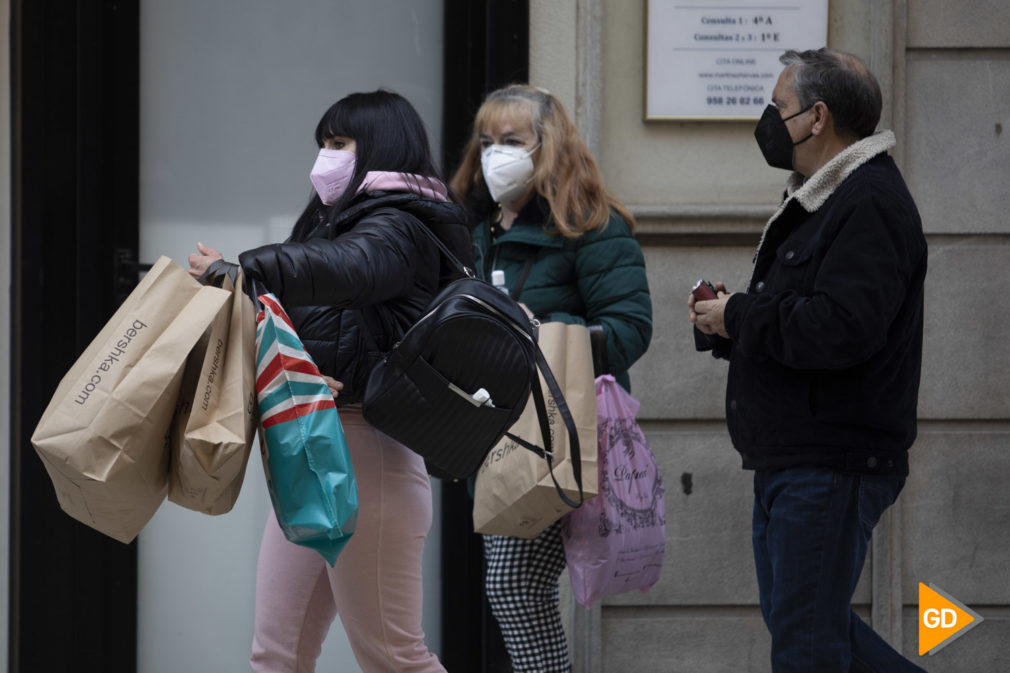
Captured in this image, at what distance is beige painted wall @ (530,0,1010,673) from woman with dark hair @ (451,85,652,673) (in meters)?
0.63

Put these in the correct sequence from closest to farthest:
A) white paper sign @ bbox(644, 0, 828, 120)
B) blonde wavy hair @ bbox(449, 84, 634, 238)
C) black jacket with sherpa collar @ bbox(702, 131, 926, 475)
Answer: black jacket with sherpa collar @ bbox(702, 131, 926, 475) < blonde wavy hair @ bbox(449, 84, 634, 238) < white paper sign @ bbox(644, 0, 828, 120)

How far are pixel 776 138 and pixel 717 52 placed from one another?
1.39 metres

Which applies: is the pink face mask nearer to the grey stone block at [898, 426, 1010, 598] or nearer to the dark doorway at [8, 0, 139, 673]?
the dark doorway at [8, 0, 139, 673]

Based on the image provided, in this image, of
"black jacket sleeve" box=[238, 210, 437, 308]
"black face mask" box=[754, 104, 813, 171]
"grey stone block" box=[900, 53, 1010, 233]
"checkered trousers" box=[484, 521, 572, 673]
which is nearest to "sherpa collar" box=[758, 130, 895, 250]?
"black face mask" box=[754, 104, 813, 171]

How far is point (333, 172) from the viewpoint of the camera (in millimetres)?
2811

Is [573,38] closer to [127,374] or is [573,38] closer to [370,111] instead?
[370,111]

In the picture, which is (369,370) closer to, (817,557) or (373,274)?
(373,274)

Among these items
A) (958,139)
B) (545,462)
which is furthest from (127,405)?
(958,139)

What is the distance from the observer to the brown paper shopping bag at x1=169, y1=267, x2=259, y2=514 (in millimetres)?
2139

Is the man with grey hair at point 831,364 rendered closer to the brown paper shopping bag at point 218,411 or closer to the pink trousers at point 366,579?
the pink trousers at point 366,579

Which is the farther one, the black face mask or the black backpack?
the black face mask

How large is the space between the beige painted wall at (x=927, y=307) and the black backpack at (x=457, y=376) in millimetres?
1780

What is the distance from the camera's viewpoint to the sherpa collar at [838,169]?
2.77m

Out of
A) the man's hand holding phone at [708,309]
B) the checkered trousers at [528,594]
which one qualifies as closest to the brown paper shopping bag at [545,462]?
the checkered trousers at [528,594]
